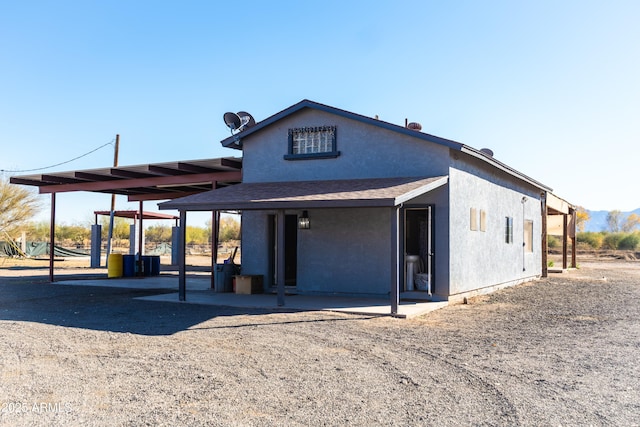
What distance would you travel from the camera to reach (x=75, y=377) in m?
6.04

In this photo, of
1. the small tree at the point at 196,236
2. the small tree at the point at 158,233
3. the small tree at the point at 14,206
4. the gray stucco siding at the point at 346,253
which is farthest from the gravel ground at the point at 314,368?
the small tree at the point at 158,233

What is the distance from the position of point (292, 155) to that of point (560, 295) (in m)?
7.92

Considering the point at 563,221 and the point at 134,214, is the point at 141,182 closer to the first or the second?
the point at 134,214

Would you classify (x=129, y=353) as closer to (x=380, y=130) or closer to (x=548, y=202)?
(x=380, y=130)

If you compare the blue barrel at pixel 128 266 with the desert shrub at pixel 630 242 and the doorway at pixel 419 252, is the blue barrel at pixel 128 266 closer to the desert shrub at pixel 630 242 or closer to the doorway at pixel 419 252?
the doorway at pixel 419 252

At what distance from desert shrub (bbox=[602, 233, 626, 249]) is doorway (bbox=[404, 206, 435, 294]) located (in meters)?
42.0

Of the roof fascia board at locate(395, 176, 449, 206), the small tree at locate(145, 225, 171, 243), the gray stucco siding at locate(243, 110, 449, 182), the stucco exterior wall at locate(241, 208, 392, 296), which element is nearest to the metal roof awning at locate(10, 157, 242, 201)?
the gray stucco siding at locate(243, 110, 449, 182)

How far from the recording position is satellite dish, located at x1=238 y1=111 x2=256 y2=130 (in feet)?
51.9

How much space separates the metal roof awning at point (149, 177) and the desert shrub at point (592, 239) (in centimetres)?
4285

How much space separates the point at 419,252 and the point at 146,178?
8.88 m

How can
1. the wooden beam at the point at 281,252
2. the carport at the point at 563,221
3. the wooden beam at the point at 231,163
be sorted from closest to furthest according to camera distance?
the wooden beam at the point at 281,252
the wooden beam at the point at 231,163
the carport at the point at 563,221

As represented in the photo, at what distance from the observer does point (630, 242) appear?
165 ft

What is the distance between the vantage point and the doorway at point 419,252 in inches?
505

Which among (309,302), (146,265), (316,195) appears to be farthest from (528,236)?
(146,265)
